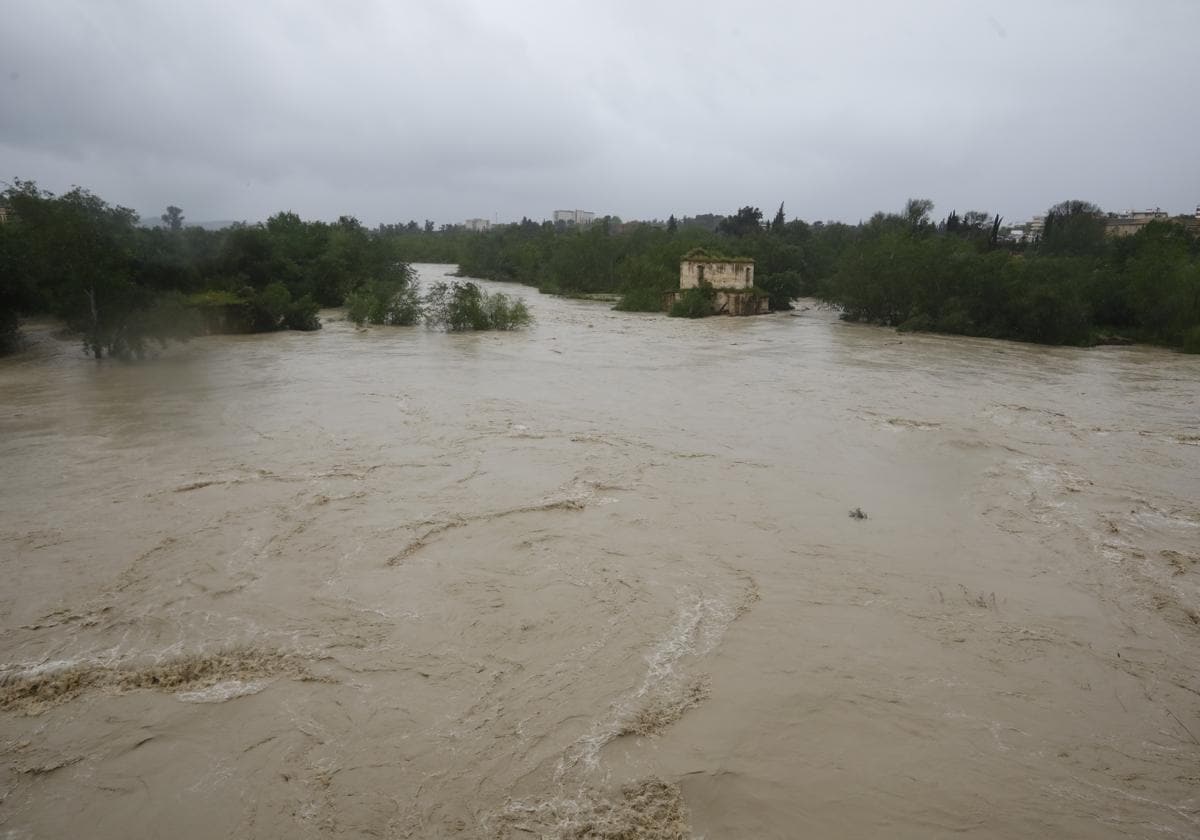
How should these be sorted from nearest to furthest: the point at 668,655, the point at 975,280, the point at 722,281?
1. the point at 668,655
2. the point at 975,280
3. the point at 722,281

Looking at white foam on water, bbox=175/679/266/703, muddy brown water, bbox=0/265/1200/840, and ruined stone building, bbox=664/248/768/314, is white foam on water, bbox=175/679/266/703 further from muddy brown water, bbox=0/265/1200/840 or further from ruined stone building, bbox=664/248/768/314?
ruined stone building, bbox=664/248/768/314

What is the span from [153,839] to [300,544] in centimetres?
404

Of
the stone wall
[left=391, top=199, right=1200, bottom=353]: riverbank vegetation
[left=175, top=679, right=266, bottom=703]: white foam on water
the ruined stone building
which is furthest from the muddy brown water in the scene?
the stone wall

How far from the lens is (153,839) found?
12.7ft

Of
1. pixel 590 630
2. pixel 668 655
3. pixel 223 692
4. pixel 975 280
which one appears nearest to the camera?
pixel 223 692

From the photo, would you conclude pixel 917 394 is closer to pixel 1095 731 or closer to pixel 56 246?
pixel 1095 731

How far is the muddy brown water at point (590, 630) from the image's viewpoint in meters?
4.23

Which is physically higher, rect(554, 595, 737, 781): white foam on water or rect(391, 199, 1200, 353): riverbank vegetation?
rect(391, 199, 1200, 353): riverbank vegetation

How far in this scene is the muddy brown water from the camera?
4.23 metres

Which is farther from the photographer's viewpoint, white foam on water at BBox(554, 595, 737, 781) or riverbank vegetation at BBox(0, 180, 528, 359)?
riverbank vegetation at BBox(0, 180, 528, 359)

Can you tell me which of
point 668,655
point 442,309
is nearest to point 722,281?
point 442,309

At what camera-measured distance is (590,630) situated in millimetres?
6090

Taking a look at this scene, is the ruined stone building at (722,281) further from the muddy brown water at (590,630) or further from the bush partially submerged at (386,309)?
the muddy brown water at (590,630)

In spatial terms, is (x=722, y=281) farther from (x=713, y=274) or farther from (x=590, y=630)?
(x=590, y=630)
